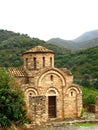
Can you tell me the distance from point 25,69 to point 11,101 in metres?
7.46

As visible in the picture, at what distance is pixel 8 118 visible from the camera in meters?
17.6

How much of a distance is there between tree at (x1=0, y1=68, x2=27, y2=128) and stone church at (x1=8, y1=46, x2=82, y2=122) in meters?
4.89

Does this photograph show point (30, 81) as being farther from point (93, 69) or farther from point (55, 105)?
point (93, 69)

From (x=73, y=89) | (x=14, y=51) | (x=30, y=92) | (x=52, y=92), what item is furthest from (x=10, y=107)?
(x=14, y=51)

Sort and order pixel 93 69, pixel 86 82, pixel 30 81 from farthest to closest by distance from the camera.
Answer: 1. pixel 93 69
2. pixel 86 82
3. pixel 30 81

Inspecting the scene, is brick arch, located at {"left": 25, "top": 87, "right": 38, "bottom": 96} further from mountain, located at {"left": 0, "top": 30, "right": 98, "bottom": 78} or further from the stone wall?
mountain, located at {"left": 0, "top": 30, "right": 98, "bottom": 78}

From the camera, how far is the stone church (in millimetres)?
23781

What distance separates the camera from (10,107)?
17625mm

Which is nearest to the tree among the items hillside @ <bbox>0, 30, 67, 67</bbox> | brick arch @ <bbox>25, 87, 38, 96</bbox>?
brick arch @ <bbox>25, 87, 38, 96</bbox>

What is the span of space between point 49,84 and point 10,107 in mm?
7101

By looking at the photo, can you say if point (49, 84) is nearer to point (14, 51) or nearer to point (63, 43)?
point (14, 51)

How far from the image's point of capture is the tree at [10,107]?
17325 millimetres

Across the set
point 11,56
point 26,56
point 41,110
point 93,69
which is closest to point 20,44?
point 11,56

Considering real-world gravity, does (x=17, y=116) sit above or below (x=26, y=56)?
below
